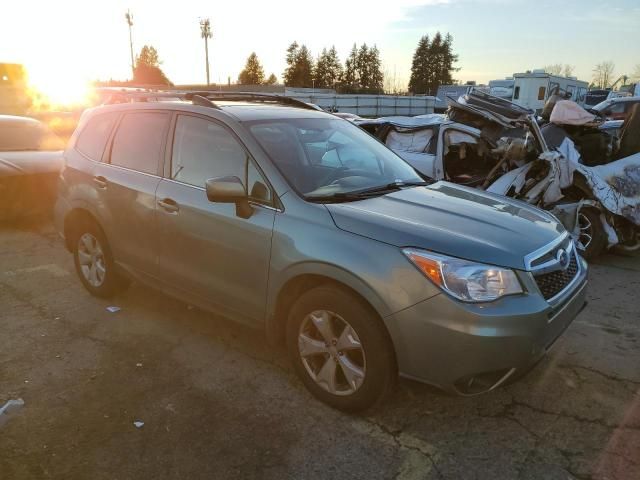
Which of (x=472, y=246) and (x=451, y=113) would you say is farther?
(x=451, y=113)

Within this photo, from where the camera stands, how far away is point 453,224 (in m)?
2.88

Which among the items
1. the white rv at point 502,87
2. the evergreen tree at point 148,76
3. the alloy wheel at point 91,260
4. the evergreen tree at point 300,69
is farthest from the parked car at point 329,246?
the evergreen tree at point 300,69

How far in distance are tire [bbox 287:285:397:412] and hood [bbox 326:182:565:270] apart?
1.38 ft

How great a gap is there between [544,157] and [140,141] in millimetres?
4567

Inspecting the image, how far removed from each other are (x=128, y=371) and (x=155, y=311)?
1.03 meters

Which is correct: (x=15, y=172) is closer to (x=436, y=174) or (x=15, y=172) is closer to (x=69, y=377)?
(x=69, y=377)

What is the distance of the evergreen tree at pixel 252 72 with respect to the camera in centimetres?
9731

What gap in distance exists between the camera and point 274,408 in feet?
10.2

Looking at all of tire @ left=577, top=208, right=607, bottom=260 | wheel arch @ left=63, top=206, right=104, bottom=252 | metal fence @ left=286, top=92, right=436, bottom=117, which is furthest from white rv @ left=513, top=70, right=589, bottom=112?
wheel arch @ left=63, top=206, right=104, bottom=252

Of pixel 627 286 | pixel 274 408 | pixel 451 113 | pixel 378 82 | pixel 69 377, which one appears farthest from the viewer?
pixel 378 82

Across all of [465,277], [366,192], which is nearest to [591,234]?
[366,192]

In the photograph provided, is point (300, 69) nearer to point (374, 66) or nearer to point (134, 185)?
point (374, 66)

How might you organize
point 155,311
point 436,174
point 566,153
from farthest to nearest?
point 436,174, point 566,153, point 155,311

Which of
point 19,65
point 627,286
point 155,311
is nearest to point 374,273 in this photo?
point 155,311
